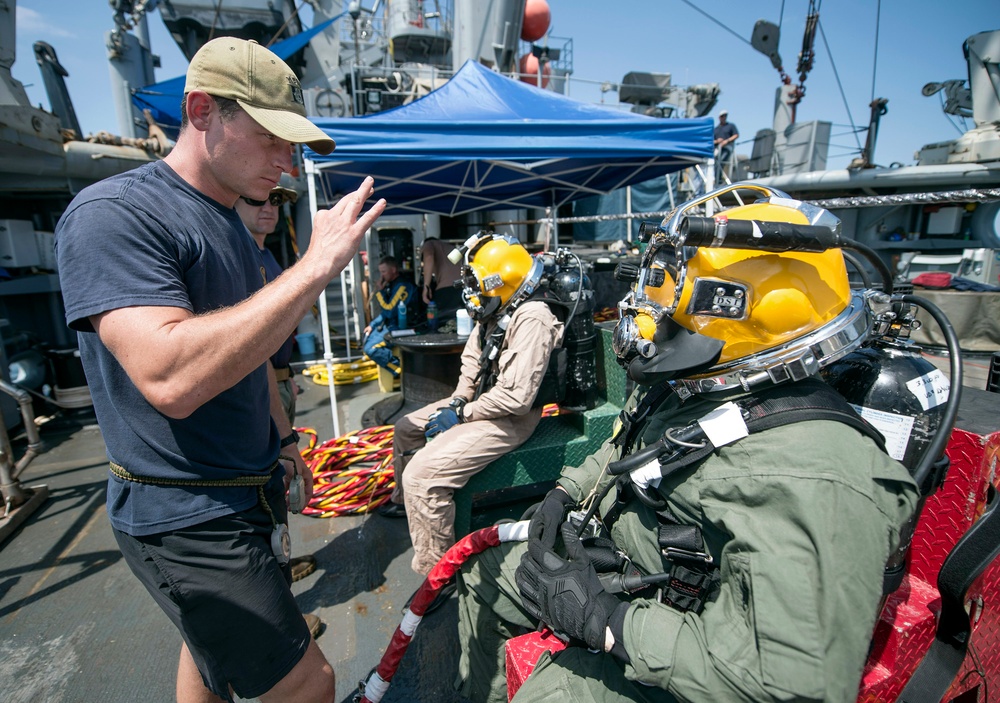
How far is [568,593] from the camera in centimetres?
136

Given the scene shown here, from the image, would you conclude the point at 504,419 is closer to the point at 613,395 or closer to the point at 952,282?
the point at 613,395

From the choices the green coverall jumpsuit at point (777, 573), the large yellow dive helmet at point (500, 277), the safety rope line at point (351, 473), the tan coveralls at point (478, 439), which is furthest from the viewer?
the safety rope line at point (351, 473)

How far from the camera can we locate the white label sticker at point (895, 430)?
1376 millimetres

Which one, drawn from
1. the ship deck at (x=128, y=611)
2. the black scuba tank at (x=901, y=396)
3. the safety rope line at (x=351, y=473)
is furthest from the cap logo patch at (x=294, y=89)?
the safety rope line at (x=351, y=473)

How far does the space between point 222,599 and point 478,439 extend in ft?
5.50

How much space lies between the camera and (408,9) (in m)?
20.0

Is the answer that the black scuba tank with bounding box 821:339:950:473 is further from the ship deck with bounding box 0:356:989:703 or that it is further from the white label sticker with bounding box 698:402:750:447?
the ship deck with bounding box 0:356:989:703

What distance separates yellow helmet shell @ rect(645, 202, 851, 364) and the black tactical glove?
2.74 ft

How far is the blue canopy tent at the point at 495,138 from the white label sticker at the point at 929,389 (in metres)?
3.61

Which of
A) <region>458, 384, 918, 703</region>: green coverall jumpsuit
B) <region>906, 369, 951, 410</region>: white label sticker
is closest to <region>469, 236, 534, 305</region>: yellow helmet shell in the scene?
<region>458, 384, 918, 703</region>: green coverall jumpsuit

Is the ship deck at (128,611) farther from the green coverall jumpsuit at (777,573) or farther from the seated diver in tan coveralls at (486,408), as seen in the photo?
the green coverall jumpsuit at (777,573)

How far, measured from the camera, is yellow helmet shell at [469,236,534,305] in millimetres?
3090

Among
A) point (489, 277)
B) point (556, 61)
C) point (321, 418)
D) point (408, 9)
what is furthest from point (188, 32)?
point (489, 277)

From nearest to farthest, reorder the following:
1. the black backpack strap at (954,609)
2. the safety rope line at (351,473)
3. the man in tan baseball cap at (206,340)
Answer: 1. the man in tan baseball cap at (206,340)
2. the black backpack strap at (954,609)
3. the safety rope line at (351,473)
